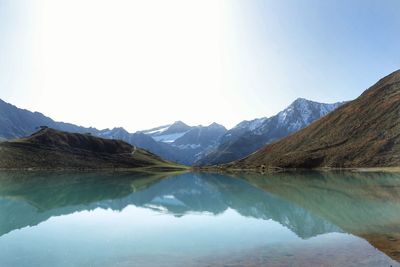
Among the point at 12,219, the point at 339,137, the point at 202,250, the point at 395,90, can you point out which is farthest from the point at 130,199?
the point at 395,90

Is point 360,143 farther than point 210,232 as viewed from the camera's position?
Yes

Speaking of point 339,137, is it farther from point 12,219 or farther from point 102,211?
point 12,219

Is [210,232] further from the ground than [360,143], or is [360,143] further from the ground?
[360,143]

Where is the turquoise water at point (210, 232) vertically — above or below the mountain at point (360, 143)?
below

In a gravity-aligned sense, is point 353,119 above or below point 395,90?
below

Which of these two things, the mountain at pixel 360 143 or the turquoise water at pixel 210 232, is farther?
the mountain at pixel 360 143

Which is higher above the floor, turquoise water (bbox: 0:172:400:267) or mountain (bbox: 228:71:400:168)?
mountain (bbox: 228:71:400:168)

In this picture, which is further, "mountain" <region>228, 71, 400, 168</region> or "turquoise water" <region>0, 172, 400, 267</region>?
"mountain" <region>228, 71, 400, 168</region>

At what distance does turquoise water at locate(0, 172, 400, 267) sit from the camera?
91.1 ft

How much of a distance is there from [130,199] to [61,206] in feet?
52.0

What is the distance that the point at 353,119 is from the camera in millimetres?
193875

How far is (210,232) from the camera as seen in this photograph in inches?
1575

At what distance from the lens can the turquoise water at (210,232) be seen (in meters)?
27.8

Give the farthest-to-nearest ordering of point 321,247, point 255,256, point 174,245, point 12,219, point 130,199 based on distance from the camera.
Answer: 1. point 130,199
2. point 12,219
3. point 174,245
4. point 321,247
5. point 255,256
